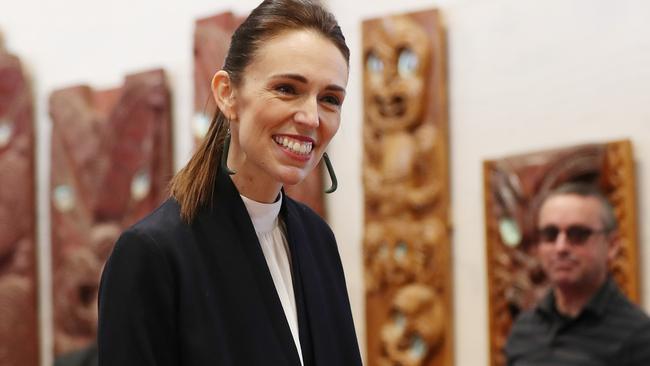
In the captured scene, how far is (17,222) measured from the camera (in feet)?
17.9

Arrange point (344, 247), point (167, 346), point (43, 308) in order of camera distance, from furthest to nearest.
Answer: point (43, 308)
point (344, 247)
point (167, 346)

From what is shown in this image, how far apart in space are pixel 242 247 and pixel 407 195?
7.93 ft

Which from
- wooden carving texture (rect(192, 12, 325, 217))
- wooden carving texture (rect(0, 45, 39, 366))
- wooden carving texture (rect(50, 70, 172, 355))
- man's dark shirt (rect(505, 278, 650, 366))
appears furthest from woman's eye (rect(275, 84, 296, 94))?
wooden carving texture (rect(0, 45, 39, 366))

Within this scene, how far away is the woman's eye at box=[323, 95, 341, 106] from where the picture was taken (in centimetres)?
165

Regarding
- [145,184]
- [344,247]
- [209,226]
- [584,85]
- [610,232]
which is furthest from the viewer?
[145,184]

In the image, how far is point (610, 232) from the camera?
330 centimetres

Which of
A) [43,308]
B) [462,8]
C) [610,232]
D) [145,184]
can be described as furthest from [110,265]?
[43,308]

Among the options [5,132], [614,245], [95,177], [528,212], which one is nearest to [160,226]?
[614,245]

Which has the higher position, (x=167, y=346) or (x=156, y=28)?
(x=156, y=28)

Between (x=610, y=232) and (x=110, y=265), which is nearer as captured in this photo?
(x=110, y=265)

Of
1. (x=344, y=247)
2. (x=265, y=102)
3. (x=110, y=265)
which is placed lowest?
(x=344, y=247)

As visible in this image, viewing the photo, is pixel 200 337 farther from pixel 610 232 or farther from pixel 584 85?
pixel 584 85

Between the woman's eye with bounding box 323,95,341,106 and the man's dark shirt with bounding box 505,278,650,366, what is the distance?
176cm

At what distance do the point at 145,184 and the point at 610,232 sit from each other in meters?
2.48
